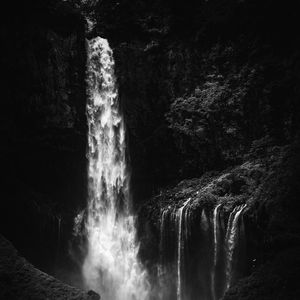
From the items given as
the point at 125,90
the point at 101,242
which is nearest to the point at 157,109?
the point at 125,90

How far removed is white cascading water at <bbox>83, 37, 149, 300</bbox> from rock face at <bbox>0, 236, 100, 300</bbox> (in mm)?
4375

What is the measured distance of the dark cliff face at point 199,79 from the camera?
51.6 feet

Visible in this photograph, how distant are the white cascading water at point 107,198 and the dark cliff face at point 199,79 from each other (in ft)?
2.16

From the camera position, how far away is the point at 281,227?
11.7 m

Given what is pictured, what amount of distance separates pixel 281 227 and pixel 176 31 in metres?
11.3

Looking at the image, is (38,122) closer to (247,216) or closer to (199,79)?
(199,79)

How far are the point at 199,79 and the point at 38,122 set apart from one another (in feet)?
26.7

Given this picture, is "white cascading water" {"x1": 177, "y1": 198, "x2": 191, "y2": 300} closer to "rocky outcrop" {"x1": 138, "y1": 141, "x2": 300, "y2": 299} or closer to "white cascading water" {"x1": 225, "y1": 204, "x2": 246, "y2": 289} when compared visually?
"rocky outcrop" {"x1": 138, "y1": 141, "x2": 300, "y2": 299}

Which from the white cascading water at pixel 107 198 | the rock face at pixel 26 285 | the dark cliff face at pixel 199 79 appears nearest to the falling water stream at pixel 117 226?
the white cascading water at pixel 107 198

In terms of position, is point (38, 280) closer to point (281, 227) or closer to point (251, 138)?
point (281, 227)

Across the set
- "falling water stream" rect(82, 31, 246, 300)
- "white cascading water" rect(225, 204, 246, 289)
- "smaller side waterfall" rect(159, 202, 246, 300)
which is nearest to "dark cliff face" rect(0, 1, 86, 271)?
"falling water stream" rect(82, 31, 246, 300)

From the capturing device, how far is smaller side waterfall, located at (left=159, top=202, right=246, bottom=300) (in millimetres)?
13141

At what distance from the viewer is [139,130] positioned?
18.8 meters

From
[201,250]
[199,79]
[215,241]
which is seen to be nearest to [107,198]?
[201,250]
